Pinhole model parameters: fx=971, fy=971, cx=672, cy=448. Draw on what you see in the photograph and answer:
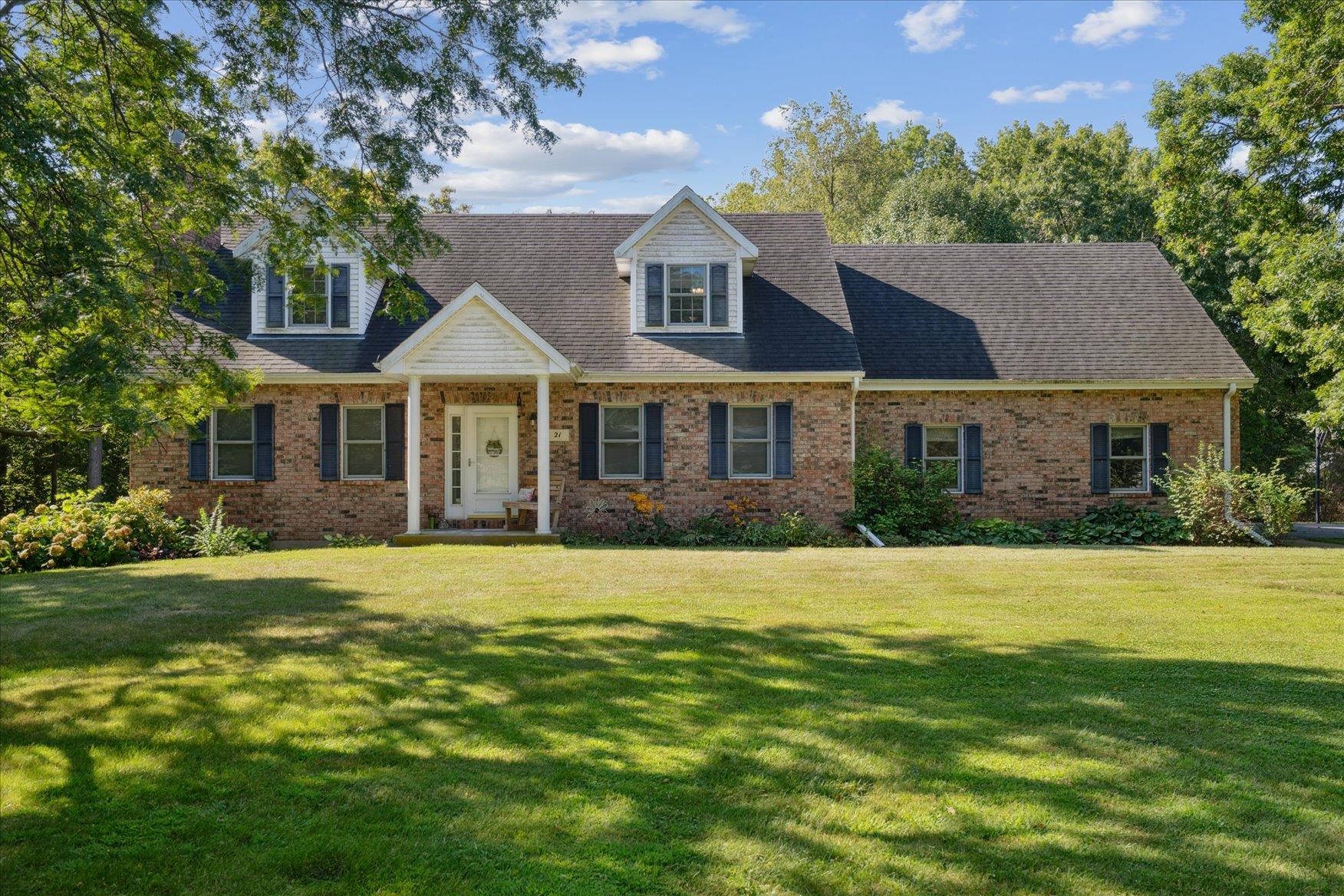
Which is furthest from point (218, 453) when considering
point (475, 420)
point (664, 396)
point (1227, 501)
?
point (1227, 501)

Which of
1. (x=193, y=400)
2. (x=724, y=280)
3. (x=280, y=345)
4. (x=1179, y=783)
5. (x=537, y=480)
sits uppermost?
(x=724, y=280)

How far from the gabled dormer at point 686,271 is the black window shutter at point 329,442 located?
596 cm

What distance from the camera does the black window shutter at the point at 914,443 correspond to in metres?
19.4

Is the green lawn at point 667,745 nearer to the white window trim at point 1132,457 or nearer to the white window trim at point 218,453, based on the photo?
the white window trim at point 218,453

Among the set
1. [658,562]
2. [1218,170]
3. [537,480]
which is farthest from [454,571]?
[1218,170]

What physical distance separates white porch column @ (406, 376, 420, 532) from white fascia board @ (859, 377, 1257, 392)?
27.9 feet

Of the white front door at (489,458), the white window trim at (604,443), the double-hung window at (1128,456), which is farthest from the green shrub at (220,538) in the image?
the double-hung window at (1128,456)

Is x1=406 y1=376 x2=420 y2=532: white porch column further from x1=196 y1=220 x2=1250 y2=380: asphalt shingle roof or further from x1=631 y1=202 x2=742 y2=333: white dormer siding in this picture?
x1=631 y1=202 x2=742 y2=333: white dormer siding

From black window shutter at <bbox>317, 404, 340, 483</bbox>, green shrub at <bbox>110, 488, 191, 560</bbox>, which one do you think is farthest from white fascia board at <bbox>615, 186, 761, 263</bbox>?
green shrub at <bbox>110, 488, 191, 560</bbox>

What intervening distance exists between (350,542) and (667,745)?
13.1m

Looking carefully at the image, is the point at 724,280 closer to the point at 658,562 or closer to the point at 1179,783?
the point at 658,562

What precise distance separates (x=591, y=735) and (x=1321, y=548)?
1623cm

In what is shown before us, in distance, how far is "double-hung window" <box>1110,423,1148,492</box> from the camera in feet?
63.7

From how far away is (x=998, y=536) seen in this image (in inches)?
712
